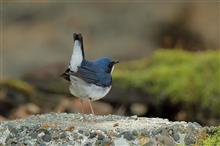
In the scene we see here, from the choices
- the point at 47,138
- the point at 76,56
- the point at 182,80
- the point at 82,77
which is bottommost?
the point at 47,138

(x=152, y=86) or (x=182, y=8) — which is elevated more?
(x=182, y=8)

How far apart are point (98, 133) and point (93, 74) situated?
45.5 inches

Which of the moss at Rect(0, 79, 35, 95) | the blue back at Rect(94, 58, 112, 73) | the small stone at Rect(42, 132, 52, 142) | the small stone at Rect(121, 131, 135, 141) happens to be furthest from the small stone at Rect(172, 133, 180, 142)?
the moss at Rect(0, 79, 35, 95)

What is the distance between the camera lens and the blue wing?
6.20 metres

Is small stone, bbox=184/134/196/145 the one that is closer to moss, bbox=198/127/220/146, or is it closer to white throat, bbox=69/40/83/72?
moss, bbox=198/127/220/146

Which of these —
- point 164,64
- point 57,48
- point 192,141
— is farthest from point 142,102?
point 57,48

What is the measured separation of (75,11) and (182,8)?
209 centimetres

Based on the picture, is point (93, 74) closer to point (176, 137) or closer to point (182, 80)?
point (176, 137)

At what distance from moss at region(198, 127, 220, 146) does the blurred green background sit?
3.74 metres

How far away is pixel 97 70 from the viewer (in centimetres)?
640

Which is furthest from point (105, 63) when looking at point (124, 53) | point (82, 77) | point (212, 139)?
point (124, 53)

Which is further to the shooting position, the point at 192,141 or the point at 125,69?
the point at 125,69

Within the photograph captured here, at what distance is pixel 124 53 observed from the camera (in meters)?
14.1

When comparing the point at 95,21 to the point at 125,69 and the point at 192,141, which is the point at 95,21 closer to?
the point at 125,69
